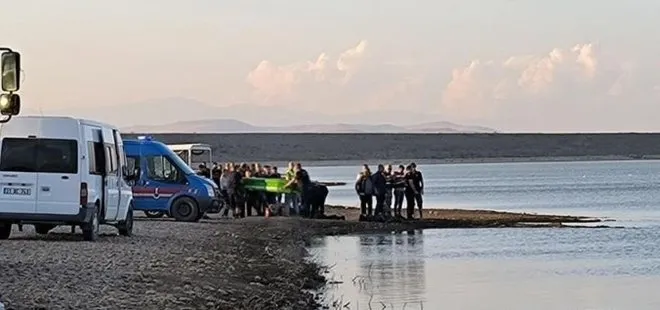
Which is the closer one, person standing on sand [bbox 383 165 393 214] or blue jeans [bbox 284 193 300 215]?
person standing on sand [bbox 383 165 393 214]

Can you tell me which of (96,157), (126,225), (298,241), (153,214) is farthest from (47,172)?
(153,214)

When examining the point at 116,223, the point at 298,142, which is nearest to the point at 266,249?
the point at 116,223

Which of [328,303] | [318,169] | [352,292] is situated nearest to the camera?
[328,303]

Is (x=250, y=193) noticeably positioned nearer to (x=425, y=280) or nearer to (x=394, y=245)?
(x=394, y=245)

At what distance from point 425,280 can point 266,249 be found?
14.5 feet

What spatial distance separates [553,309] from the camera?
19.4 metres

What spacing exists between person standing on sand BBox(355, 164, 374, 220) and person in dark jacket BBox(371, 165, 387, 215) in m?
0.12

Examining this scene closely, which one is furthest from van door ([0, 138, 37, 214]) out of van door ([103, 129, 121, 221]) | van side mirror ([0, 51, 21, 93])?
van side mirror ([0, 51, 21, 93])

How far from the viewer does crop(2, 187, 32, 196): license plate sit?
2325cm

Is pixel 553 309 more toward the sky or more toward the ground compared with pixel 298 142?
more toward the ground

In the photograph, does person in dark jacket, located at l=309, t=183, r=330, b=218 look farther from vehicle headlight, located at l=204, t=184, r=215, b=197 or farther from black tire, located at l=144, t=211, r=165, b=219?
vehicle headlight, located at l=204, t=184, r=215, b=197

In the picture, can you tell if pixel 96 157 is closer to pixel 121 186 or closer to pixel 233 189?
pixel 121 186

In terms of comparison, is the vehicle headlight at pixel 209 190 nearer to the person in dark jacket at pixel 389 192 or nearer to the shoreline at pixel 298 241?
the shoreline at pixel 298 241

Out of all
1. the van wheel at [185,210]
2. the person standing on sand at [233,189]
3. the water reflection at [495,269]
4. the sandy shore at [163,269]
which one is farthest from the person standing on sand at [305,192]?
the sandy shore at [163,269]
